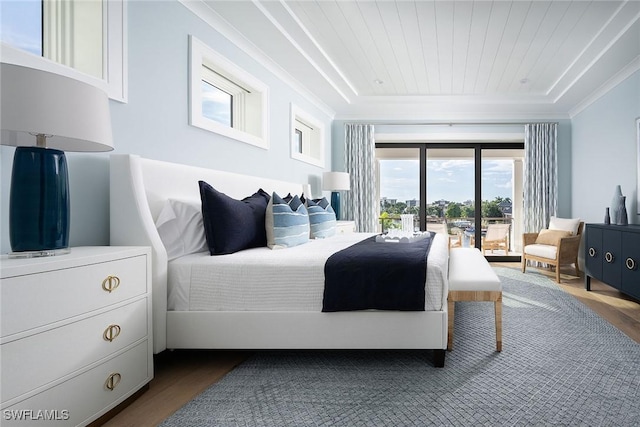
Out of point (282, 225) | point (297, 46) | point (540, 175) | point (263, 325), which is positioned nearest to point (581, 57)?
point (540, 175)

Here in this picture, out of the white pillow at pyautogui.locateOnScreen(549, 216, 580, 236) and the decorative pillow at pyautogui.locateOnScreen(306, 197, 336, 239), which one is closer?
the decorative pillow at pyautogui.locateOnScreen(306, 197, 336, 239)

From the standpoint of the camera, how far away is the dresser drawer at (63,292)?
1177 millimetres

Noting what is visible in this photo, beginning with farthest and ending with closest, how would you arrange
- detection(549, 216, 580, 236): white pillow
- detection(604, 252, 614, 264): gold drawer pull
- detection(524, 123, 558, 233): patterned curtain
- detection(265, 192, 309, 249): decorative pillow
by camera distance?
detection(524, 123, 558, 233): patterned curtain
detection(549, 216, 580, 236): white pillow
detection(604, 252, 614, 264): gold drawer pull
detection(265, 192, 309, 249): decorative pillow

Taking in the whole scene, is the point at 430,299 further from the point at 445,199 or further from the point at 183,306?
the point at 445,199

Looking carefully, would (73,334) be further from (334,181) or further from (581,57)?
(581,57)

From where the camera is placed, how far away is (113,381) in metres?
1.57

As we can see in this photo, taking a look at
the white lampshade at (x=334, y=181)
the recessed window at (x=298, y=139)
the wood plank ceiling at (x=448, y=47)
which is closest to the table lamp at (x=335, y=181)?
the white lampshade at (x=334, y=181)

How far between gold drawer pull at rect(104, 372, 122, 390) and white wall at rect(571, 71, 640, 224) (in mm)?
4801

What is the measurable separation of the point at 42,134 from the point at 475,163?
6089 mm

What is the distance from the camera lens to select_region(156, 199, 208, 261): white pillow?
223 centimetres

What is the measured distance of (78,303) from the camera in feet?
4.60

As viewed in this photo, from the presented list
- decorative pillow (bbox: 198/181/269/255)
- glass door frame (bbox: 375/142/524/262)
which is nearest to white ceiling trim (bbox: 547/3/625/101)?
glass door frame (bbox: 375/142/524/262)

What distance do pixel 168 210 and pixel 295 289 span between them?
0.92 m

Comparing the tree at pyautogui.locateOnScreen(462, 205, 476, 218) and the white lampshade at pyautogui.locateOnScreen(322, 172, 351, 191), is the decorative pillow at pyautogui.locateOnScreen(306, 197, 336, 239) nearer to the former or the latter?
the white lampshade at pyautogui.locateOnScreen(322, 172, 351, 191)
